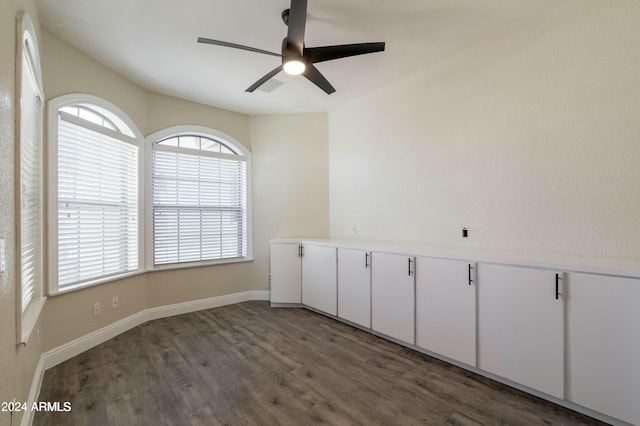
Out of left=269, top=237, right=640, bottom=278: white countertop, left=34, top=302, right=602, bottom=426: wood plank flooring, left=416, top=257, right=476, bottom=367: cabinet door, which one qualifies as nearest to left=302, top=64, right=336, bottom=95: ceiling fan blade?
Result: left=269, top=237, right=640, bottom=278: white countertop

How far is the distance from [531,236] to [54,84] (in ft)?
14.1

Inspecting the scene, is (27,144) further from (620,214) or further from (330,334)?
(620,214)

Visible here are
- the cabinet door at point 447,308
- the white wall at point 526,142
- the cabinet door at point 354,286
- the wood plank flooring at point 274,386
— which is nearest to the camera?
the wood plank flooring at point 274,386

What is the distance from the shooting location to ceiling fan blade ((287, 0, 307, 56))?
1.71 meters

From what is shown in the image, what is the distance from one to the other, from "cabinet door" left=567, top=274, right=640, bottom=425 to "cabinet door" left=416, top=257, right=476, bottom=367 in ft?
2.01

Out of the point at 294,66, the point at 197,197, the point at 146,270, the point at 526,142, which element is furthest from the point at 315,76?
the point at 146,270

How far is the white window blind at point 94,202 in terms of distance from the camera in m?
2.63

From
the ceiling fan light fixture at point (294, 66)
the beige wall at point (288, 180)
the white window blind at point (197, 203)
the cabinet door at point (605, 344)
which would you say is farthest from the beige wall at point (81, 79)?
the cabinet door at point (605, 344)

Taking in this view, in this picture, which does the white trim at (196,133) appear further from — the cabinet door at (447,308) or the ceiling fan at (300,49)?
the cabinet door at (447,308)

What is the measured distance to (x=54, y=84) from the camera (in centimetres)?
252

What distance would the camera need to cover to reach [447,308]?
2.44 m

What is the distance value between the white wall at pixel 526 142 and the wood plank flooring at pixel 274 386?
121 centimetres

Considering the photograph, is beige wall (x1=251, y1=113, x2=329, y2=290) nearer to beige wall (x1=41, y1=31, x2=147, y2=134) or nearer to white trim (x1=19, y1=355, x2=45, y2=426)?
beige wall (x1=41, y1=31, x2=147, y2=134)

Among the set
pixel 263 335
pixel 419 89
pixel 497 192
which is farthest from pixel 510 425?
pixel 419 89
